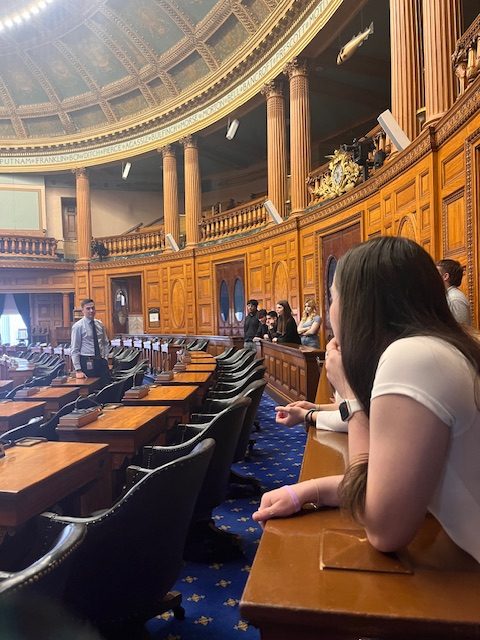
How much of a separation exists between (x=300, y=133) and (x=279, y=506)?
9.82m

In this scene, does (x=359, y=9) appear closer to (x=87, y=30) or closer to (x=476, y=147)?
(x=476, y=147)

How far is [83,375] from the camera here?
5.62 meters

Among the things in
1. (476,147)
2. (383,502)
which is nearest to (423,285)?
(383,502)

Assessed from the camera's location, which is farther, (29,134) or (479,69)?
→ (29,134)

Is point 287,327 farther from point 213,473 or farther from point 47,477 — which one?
point 47,477

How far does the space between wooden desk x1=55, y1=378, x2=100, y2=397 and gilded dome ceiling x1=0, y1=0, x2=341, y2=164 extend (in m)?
8.22

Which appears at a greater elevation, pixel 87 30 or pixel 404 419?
pixel 87 30

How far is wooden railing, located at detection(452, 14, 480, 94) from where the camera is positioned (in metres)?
4.31

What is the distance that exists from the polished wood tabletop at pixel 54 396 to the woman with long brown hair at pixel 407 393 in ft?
12.6

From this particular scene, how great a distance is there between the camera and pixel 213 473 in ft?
7.68

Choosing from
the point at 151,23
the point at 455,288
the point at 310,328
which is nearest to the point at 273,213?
the point at 310,328

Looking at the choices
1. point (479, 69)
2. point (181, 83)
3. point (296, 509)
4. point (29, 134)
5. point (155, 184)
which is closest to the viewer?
point (296, 509)

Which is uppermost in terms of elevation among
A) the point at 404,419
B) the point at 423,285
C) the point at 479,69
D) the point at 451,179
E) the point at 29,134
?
the point at 29,134

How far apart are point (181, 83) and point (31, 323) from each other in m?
9.44
